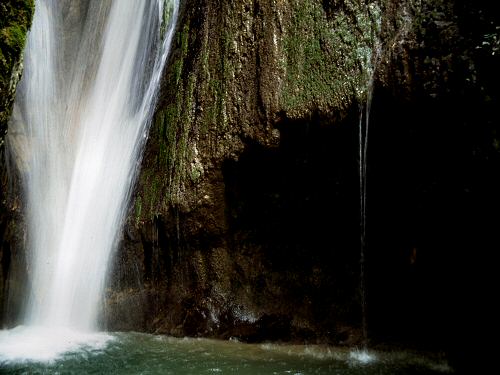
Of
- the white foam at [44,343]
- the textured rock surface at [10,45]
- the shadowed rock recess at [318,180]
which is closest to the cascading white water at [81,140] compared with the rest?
the white foam at [44,343]

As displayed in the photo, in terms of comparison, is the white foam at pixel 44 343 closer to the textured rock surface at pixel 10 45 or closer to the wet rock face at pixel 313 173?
the wet rock face at pixel 313 173

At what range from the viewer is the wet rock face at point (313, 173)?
4086 millimetres

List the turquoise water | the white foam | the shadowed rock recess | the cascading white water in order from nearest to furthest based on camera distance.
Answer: the turquoise water → the shadowed rock recess → the white foam → the cascading white water

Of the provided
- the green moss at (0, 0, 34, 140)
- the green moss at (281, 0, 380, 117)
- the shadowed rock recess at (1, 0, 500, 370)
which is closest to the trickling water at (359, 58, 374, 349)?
the shadowed rock recess at (1, 0, 500, 370)

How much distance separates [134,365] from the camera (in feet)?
13.1

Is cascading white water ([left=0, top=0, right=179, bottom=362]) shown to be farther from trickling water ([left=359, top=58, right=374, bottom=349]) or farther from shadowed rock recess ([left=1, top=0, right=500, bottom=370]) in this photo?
trickling water ([left=359, top=58, right=374, bottom=349])

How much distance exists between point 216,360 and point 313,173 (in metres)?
2.17

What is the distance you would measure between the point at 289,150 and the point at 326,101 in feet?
2.21

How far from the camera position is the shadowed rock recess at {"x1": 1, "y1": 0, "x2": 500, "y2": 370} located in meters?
4.07

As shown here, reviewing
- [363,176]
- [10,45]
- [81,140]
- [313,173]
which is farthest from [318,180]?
[81,140]

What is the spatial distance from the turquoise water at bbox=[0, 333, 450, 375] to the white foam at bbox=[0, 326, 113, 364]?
3.2 inches

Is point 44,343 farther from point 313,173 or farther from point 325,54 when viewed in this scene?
point 325,54

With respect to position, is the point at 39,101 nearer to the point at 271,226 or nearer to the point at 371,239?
the point at 271,226

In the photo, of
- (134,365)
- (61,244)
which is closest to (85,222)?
(61,244)
